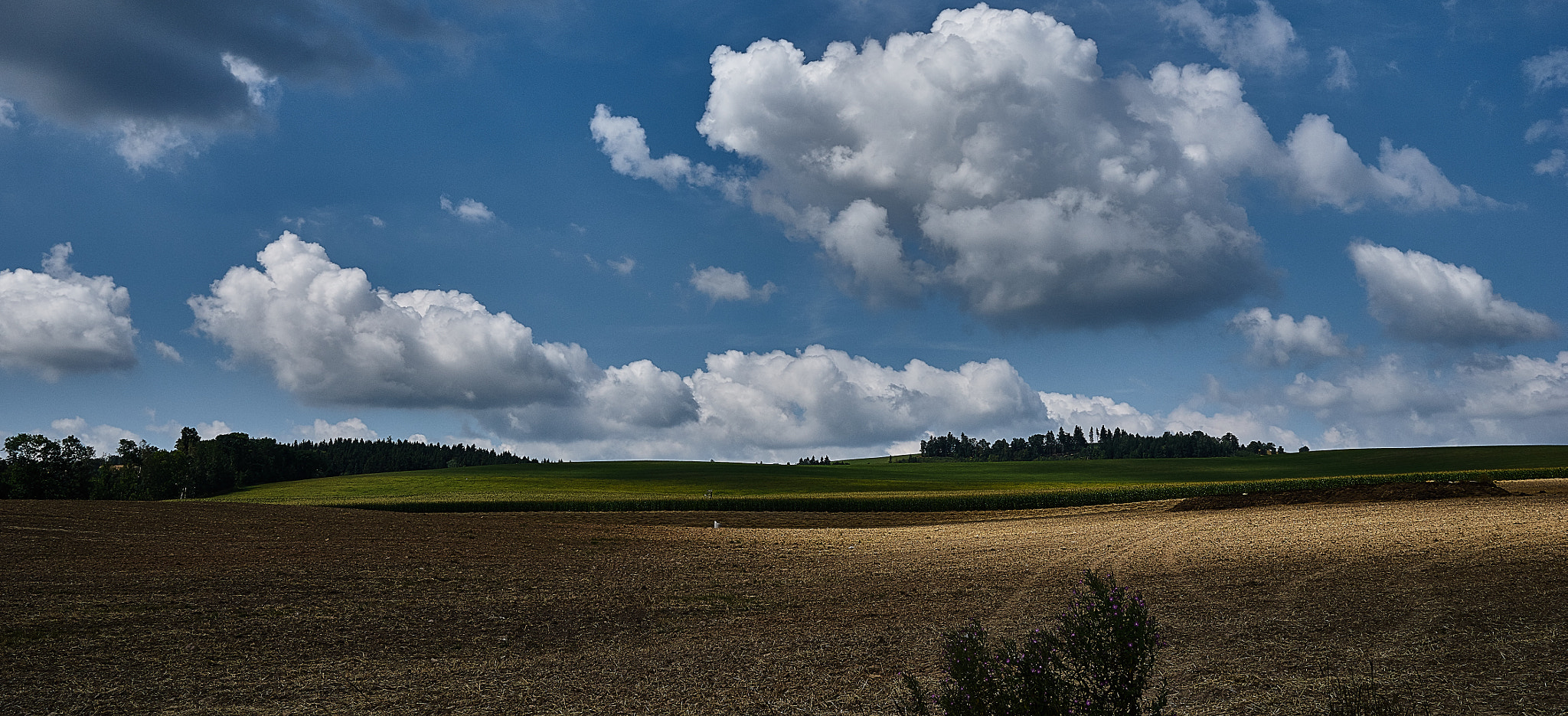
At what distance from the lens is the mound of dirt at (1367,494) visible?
36719mm

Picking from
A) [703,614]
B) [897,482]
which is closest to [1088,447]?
[897,482]

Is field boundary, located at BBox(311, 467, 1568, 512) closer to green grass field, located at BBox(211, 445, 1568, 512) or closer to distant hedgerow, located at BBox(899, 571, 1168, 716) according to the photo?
green grass field, located at BBox(211, 445, 1568, 512)

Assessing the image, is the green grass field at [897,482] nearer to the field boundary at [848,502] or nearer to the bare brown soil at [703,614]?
the field boundary at [848,502]

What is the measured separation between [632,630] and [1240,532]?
20201mm

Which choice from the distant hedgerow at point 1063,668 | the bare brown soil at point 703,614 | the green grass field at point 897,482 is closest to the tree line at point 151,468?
the green grass field at point 897,482

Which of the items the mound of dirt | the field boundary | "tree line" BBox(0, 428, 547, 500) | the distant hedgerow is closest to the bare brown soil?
the distant hedgerow

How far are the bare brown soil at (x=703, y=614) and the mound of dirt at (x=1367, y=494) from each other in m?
8.77

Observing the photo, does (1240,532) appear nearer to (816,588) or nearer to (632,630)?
(816,588)

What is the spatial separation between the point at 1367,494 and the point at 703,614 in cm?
3466

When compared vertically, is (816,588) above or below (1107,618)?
below

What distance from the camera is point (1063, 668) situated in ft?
21.4

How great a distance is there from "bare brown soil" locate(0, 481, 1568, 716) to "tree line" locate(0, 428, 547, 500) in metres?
44.9

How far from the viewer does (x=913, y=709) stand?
21.2 ft

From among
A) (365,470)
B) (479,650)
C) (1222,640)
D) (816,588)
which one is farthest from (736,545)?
(365,470)
